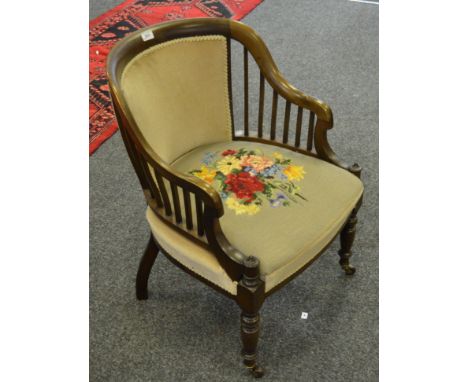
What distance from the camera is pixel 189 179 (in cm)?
134

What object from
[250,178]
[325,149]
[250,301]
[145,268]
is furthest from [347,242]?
[145,268]

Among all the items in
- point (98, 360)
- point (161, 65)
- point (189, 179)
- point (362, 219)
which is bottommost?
point (98, 360)

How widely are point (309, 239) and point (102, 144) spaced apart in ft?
5.07

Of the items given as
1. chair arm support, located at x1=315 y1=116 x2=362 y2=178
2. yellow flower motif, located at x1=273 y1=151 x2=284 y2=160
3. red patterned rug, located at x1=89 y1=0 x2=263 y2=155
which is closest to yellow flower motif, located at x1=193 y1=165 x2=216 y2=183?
yellow flower motif, located at x1=273 y1=151 x2=284 y2=160

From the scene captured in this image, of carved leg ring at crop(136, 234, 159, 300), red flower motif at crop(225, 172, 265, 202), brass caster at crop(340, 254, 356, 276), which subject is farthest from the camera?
brass caster at crop(340, 254, 356, 276)

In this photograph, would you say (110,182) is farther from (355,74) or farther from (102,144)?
(355,74)

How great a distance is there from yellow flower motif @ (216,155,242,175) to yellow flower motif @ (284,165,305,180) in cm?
16

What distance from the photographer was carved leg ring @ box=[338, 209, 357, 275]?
176 cm

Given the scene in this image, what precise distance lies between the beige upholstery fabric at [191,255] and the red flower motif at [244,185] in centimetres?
21

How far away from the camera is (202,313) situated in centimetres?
186

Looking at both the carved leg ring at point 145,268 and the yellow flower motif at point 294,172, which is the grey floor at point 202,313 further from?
the yellow flower motif at point 294,172

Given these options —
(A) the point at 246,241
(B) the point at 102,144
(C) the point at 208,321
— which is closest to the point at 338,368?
(C) the point at 208,321

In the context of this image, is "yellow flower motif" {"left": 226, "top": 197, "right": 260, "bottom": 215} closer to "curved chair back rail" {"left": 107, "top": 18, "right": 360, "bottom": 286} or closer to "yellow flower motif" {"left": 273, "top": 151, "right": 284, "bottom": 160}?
"curved chair back rail" {"left": 107, "top": 18, "right": 360, "bottom": 286}

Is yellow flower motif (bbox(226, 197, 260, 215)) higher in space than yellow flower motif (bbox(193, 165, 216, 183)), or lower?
lower
